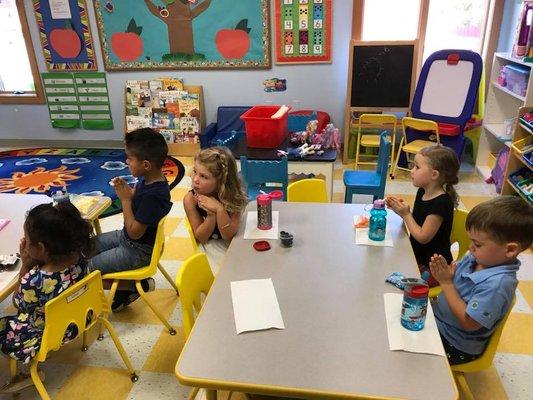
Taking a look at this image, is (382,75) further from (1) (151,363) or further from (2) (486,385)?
(1) (151,363)

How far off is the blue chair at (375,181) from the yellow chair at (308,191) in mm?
785

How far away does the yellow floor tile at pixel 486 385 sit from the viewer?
1.87m

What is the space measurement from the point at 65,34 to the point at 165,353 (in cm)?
446

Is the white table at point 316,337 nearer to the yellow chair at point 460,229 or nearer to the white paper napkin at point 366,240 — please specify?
the white paper napkin at point 366,240

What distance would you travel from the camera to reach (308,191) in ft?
7.91

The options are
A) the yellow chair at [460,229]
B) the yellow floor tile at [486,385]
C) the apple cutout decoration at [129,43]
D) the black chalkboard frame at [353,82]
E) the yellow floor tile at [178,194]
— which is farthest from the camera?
the apple cutout decoration at [129,43]

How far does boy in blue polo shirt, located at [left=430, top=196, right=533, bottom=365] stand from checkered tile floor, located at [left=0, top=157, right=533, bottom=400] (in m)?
0.66

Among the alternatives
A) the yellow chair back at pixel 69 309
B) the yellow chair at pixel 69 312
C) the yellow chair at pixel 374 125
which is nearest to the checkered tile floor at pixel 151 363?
the yellow chair at pixel 69 312

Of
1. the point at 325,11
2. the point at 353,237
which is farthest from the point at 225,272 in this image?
the point at 325,11

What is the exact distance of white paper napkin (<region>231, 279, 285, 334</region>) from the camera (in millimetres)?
1328

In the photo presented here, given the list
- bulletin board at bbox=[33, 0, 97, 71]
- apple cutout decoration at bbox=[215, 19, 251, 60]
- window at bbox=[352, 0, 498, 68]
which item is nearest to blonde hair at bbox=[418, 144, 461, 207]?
window at bbox=[352, 0, 498, 68]

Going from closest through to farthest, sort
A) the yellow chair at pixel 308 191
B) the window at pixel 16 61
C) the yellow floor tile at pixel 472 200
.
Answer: the yellow chair at pixel 308 191 → the yellow floor tile at pixel 472 200 → the window at pixel 16 61

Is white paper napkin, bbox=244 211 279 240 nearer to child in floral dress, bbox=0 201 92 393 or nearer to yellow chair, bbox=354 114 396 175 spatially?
child in floral dress, bbox=0 201 92 393

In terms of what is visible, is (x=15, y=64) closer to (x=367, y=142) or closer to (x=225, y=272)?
(x=367, y=142)
